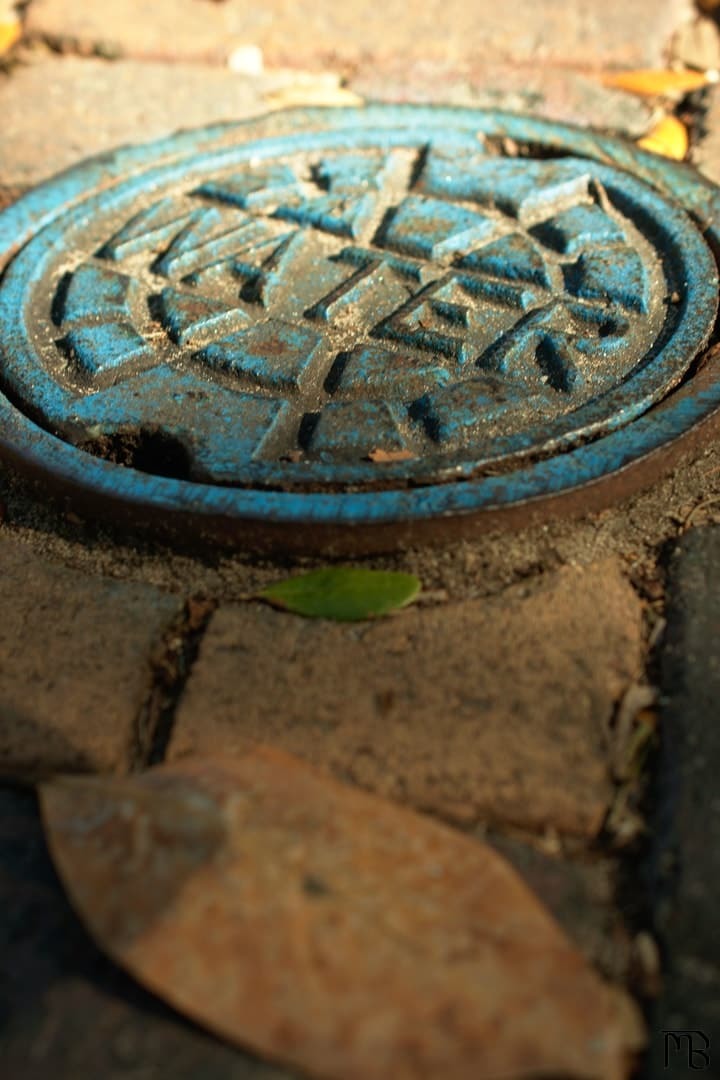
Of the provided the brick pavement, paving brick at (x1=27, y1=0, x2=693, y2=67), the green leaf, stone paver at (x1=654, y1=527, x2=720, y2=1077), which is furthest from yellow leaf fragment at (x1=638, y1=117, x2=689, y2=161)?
the green leaf

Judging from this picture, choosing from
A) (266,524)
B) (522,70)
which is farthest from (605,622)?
(522,70)

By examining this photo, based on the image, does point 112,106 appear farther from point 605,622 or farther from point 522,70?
point 605,622

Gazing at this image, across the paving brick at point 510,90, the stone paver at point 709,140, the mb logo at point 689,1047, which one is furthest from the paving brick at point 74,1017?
the paving brick at point 510,90

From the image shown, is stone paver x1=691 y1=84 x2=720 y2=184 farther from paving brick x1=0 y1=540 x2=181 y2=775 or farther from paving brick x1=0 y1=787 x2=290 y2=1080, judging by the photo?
paving brick x1=0 y1=787 x2=290 y2=1080

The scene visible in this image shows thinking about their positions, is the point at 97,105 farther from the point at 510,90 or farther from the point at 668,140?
the point at 668,140

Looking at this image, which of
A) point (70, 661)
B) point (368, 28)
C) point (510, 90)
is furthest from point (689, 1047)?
point (368, 28)
